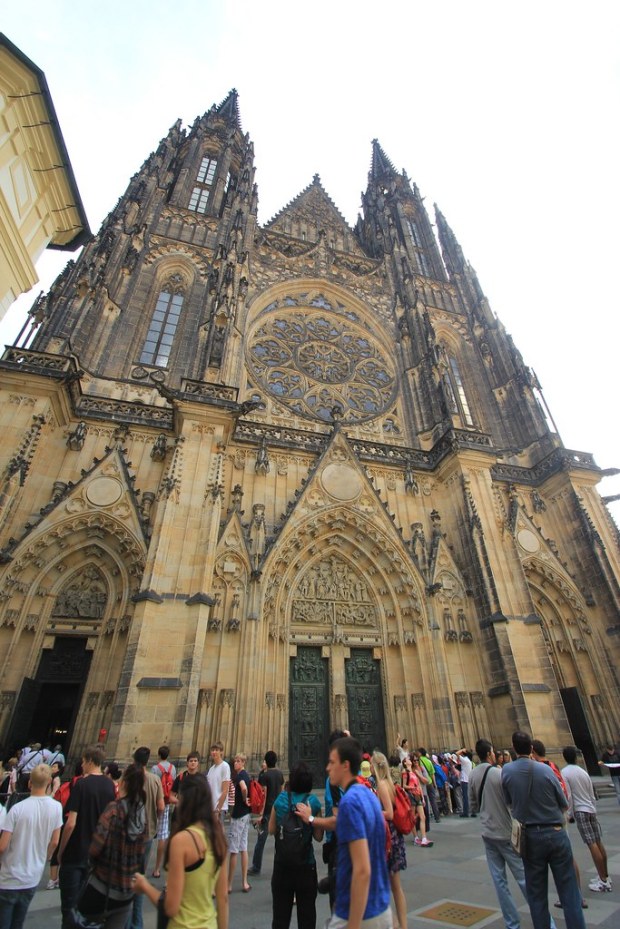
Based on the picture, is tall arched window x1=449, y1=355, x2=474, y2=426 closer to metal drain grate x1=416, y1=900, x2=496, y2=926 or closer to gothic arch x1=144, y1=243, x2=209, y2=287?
gothic arch x1=144, y1=243, x2=209, y2=287

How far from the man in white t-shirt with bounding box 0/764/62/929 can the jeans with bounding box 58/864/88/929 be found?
0.28m

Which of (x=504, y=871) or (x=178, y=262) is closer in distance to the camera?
(x=504, y=871)

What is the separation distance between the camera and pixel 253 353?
16672 millimetres

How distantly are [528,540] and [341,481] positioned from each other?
609cm

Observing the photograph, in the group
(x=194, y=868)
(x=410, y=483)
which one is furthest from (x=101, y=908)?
(x=410, y=483)

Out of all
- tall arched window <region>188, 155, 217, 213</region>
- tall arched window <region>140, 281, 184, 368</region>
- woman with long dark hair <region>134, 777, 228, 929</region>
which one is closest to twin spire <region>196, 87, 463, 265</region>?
tall arched window <region>188, 155, 217, 213</region>

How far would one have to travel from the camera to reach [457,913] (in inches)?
139

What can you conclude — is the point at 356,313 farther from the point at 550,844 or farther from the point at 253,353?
the point at 550,844

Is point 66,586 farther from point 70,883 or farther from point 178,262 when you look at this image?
point 178,262

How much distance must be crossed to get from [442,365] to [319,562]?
8.98m

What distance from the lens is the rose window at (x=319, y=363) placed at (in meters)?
16.2

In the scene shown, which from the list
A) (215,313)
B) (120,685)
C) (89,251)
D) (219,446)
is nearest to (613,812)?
(120,685)

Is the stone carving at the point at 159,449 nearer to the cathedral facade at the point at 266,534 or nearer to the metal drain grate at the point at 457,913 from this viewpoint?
the cathedral facade at the point at 266,534

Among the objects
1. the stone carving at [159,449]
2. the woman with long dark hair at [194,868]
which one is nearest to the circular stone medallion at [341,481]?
the stone carving at [159,449]
